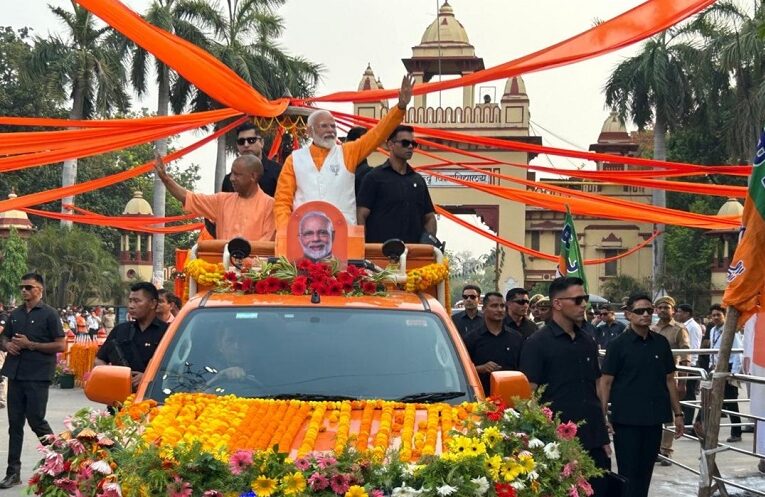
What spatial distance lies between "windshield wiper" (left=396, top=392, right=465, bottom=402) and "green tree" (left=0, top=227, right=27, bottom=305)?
4643cm

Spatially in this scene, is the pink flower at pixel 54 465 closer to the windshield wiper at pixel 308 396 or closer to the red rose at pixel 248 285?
the windshield wiper at pixel 308 396

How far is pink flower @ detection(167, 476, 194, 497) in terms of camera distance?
228 inches

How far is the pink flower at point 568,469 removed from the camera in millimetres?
6484

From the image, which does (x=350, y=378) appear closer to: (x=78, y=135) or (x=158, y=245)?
(x=78, y=135)

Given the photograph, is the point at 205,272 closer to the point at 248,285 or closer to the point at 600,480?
the point at 248,285

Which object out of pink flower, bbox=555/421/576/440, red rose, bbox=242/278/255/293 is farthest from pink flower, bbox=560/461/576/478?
red rose, bbox=242/278/255/293

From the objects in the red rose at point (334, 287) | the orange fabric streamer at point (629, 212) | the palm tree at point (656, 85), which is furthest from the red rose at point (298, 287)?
the palm tree at point (656, 85)

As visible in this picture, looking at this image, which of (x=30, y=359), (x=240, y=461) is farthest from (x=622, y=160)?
(x=240, y=461)

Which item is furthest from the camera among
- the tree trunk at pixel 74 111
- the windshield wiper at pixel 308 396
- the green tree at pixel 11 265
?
the green tree at pixel 11 265

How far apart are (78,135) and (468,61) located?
55.9m

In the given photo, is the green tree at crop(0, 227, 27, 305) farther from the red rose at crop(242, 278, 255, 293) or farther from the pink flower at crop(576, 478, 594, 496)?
the pink flower at crop(576, 478, 594, 496)

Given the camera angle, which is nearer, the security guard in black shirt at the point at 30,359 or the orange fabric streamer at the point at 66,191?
the security guard in black shirt at the point at 30,359

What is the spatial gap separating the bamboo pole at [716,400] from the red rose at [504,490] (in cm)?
355

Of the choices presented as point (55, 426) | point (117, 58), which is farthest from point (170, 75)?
point (55, 426)
